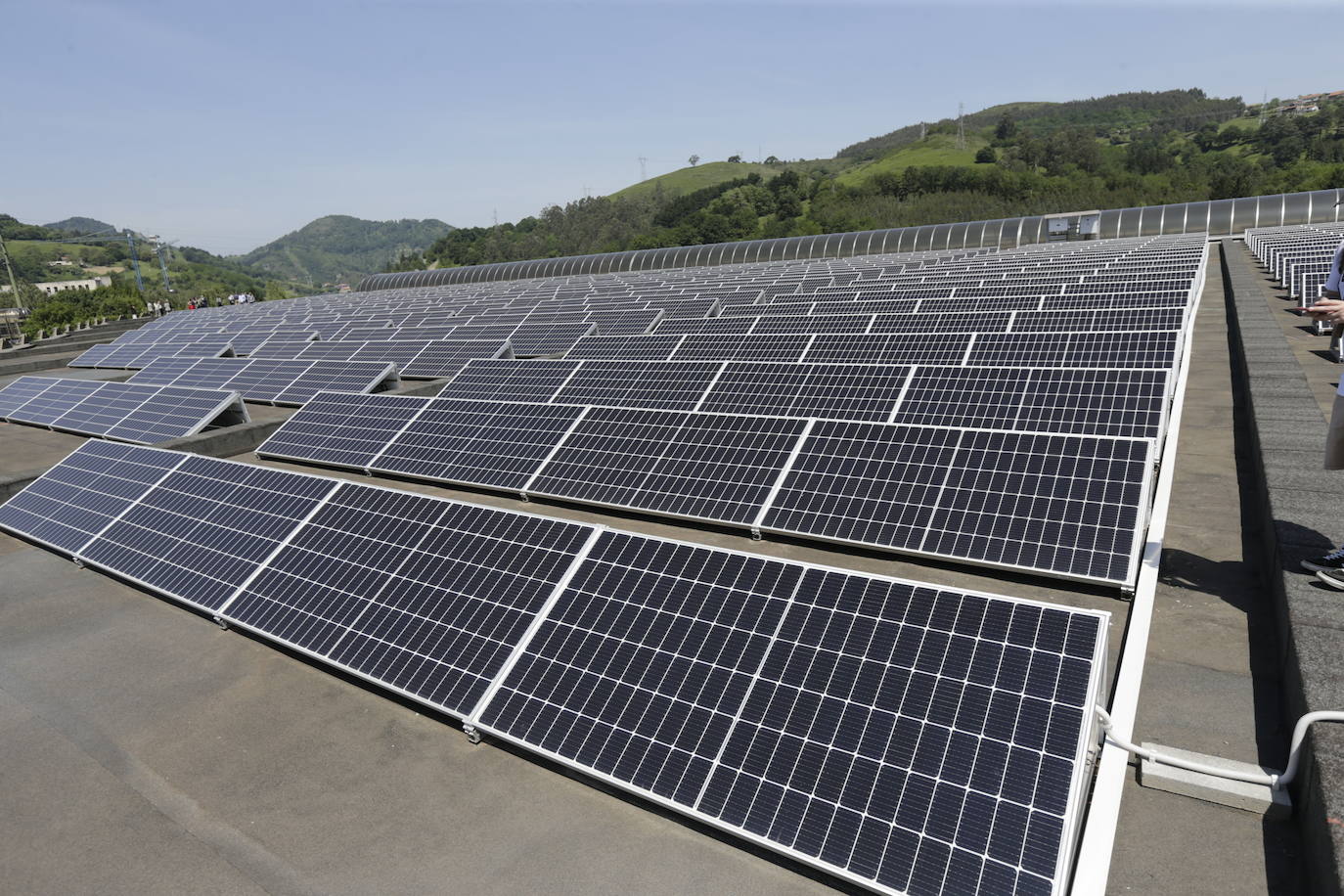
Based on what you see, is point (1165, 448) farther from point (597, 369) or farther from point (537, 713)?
point (597, 369)

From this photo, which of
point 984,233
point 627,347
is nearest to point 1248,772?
point 627,347

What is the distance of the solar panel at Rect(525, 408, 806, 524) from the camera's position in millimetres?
10422

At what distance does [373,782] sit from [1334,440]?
986 cm

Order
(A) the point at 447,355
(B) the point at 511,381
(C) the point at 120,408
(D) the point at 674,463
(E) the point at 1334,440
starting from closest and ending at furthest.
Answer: (E) the point at 1334,440, (D) the point at 674,463, (B) the point at 511,381, (C) the point at 120,408, (A) the point at 447,355

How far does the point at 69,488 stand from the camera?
44.2 feet

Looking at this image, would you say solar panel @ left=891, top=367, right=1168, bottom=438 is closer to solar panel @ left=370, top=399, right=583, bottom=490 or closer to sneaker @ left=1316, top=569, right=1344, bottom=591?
sneaker @ left=1316, top=569, right=1344, bottom=591

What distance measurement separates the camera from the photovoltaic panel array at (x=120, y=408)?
59.4 feet

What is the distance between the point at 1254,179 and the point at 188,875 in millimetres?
129033

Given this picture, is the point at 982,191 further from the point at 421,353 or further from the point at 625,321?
the point at 421,353

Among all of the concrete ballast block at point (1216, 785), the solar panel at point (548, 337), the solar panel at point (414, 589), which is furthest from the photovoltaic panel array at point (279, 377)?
the concrete ballast block at point (1216, 785)

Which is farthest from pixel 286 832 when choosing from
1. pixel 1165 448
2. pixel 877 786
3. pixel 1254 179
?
pixel 1254 179

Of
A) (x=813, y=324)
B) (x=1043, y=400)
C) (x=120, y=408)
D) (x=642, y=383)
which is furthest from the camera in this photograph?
(x=813, y=324)

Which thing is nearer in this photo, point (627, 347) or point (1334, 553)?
point (1334, 553)

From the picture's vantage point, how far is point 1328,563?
6617 mm
